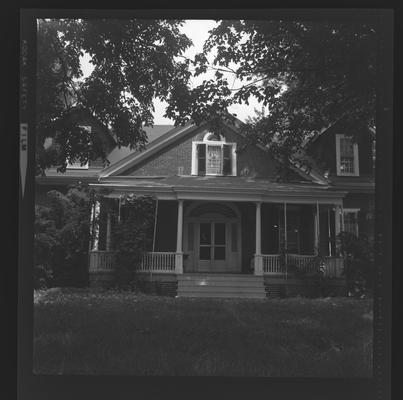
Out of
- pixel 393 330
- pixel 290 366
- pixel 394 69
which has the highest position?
pixel 394 69

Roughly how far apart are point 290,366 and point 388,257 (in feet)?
3.82

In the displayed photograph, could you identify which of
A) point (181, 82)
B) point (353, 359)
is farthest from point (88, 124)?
point (353, 359)

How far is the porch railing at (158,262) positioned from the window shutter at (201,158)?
3.27ft

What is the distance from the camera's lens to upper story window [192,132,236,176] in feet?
13.6

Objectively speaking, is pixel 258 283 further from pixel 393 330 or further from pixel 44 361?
pixel 44 361

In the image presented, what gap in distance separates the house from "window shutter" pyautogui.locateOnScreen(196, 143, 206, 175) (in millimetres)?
14

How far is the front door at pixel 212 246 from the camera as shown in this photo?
172 inches

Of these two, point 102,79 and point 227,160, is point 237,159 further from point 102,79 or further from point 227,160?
point 102,79

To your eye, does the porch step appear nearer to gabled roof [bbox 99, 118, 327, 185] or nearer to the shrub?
the shrub

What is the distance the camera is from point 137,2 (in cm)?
352

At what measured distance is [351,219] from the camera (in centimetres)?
395

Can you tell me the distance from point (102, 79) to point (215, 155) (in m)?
1.22

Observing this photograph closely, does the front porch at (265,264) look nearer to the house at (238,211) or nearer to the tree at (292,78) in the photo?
the house at (238,211)

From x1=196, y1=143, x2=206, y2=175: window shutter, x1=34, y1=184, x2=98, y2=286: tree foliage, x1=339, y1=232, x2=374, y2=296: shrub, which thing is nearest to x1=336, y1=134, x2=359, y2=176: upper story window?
x1=339, y1=232, x2=374, y2=296: shrub
